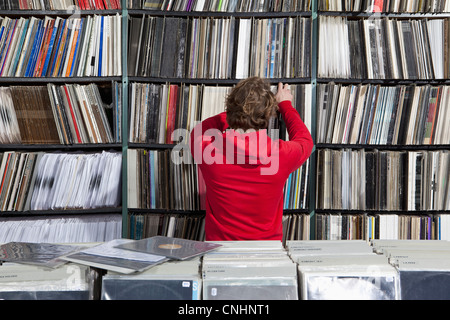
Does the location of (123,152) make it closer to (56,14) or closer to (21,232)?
(21,232)

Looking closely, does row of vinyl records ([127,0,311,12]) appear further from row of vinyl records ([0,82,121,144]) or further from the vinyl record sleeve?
the vinyl record sleeve

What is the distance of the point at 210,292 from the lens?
0.82 metres

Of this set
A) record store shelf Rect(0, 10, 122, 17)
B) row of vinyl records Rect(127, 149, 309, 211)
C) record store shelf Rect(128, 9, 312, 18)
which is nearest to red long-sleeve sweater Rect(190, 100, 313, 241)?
row of vinyl records Rect(127, 149, 309, 211)

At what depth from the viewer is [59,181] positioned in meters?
2.26

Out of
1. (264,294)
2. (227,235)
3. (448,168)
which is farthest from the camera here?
(448,168)

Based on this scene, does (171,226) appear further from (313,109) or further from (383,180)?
(383,180)

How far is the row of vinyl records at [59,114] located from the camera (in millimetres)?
2230

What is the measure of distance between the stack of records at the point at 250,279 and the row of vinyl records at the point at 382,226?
1.40 meters

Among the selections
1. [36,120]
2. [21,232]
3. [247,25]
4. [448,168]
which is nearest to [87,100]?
[36,120]

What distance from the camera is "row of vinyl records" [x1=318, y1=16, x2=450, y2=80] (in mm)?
2197

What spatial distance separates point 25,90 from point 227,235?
4.69ft

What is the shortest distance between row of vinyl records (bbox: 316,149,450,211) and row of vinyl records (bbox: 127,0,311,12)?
2.72 feet

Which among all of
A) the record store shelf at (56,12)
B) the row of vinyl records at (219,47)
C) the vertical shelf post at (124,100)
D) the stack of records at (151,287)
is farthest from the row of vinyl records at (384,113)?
the stack of records at (151,287)

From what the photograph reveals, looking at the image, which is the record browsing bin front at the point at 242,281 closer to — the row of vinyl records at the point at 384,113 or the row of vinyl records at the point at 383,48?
the row of vinyl records at the point at 384,113
